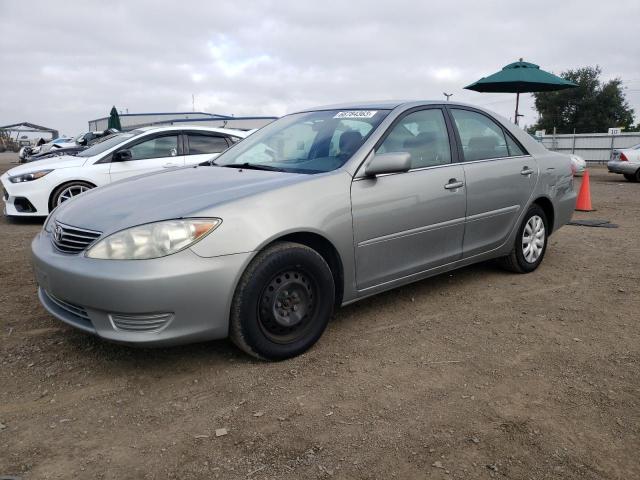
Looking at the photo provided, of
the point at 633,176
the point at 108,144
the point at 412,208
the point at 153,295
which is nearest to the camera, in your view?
the point at 153,295

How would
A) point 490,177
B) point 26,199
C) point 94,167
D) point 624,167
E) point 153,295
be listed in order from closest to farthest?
1. point 153,295
2. point 490,177
3. point 26,199
4. point 94,167
5. point 624,167

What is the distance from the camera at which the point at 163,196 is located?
3002 millimetres

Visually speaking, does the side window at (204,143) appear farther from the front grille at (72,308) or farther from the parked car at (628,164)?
the parked car at (628,164)

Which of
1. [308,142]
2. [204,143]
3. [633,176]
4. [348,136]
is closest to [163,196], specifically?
[308,142]

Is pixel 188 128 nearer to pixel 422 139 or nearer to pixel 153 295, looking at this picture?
pixel 422 139

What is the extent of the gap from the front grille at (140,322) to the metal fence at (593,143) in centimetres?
2446

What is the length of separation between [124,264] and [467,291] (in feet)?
9.17

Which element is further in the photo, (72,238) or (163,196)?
(163,196)

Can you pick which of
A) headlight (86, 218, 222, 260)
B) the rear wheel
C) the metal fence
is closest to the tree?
the metal fence

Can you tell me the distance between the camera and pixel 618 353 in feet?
10.3

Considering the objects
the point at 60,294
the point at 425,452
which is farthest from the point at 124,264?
the point at 425,452

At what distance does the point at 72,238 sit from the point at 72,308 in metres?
0.38

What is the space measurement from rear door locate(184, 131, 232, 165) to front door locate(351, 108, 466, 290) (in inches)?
188

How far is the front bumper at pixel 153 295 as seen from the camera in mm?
2555
